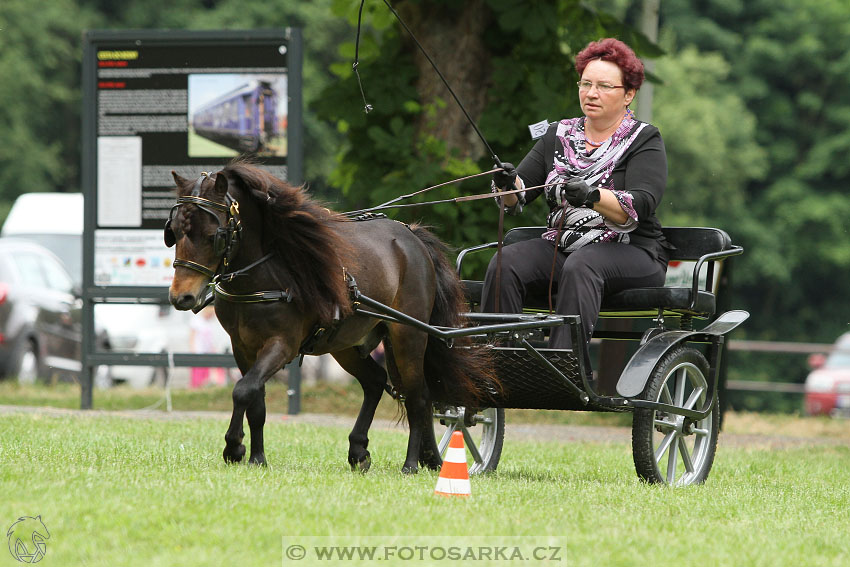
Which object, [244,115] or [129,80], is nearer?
[244,115]

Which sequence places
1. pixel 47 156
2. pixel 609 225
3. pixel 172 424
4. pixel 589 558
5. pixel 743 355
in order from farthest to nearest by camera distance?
1. pixel 743 355
2. pixel 47 156
3. pixel 172 424
4. pixel 609 225
5. pixel 589 558

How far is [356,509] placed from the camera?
511cm

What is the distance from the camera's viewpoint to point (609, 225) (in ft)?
22.7

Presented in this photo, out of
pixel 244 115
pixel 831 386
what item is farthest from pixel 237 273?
pixel 831 386

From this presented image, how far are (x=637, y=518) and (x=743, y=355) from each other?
98.1 ft

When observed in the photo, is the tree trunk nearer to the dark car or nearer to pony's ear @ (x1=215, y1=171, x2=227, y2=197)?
pony's ear @ (x1=215, y1=171, x2=227, y2=197)

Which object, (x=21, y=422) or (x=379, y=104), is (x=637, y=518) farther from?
(x=379, y=104)

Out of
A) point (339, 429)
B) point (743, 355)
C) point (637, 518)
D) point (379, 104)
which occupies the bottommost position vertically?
point (743, 355)

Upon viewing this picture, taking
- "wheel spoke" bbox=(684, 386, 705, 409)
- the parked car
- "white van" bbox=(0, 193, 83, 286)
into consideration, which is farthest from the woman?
the parked car

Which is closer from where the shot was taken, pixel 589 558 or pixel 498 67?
pixel 589 558

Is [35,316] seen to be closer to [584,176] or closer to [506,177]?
[506,177]

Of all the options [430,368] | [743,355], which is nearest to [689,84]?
[743,355]

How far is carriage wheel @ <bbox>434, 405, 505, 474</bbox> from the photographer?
25.1 ft

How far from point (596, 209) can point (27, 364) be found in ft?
39.2
